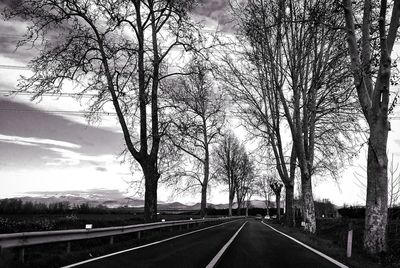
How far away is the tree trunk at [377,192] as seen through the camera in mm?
10156

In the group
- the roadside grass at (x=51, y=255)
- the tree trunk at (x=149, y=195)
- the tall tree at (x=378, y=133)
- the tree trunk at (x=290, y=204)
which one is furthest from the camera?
the tree trunk at (x=290, y=204)

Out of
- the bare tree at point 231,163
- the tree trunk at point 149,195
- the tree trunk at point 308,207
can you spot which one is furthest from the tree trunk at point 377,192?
the bare tree at point 231,163

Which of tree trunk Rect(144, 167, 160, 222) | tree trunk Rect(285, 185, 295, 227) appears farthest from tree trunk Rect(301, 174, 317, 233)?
tree trunk Rect(144, 167, 160, 222)

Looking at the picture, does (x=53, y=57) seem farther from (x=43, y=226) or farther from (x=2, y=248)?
(x=2, y=248)

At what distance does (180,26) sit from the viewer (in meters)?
20.1

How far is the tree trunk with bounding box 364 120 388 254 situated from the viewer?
33.3ft

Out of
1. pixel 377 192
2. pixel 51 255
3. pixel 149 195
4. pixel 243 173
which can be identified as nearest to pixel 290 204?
pixel 149 195

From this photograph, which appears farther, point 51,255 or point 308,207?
point 308,207

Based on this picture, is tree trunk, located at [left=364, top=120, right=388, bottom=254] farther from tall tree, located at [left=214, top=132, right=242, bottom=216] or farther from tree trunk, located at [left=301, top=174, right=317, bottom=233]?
tall tree, located at [left=214, top=132, right=242, bottom=216]

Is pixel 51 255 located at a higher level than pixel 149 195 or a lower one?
lower

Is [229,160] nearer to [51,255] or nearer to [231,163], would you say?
[231,163]

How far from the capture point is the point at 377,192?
1026 centimetres

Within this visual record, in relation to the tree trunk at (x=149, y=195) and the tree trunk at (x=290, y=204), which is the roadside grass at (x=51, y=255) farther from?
the tree trunk at (x=290, y=204)

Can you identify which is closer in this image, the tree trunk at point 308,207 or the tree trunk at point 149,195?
the tree trunk at point 149,195
